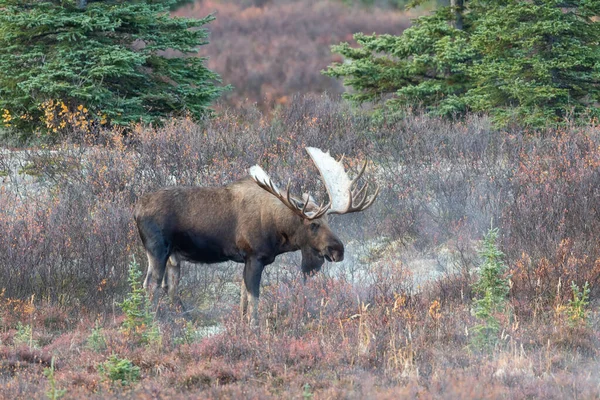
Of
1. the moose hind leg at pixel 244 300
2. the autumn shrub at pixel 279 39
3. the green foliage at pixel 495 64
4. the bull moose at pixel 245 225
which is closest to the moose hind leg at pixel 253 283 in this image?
the bull moose at pixel 245 225

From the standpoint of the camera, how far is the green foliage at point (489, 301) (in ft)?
23.5

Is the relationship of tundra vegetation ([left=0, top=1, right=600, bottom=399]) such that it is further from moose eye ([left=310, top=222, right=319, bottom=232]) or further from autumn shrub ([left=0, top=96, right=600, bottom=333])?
moose eye ([left=310, top=222, right=319, bottom=232])

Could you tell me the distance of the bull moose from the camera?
820cm

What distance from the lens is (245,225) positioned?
8.41m

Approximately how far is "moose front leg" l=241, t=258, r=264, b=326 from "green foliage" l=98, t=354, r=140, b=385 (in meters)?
1.79

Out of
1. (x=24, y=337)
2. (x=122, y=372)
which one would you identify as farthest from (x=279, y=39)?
(x=122, y=372)

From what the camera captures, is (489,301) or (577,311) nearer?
(489,301)

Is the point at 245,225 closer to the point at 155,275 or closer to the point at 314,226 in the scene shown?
the point at 314,226

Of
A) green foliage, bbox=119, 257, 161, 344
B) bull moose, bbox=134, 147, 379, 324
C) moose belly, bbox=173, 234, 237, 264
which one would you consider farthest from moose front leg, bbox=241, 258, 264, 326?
green foliage, bbox=119, 257, 161, 344

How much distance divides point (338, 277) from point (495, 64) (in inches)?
237

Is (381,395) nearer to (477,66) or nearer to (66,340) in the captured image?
(66,340)

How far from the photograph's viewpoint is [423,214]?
11.7 meters

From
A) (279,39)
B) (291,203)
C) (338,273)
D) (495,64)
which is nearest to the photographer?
(291,203)

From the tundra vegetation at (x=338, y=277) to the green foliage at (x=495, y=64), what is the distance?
20.6 inches
